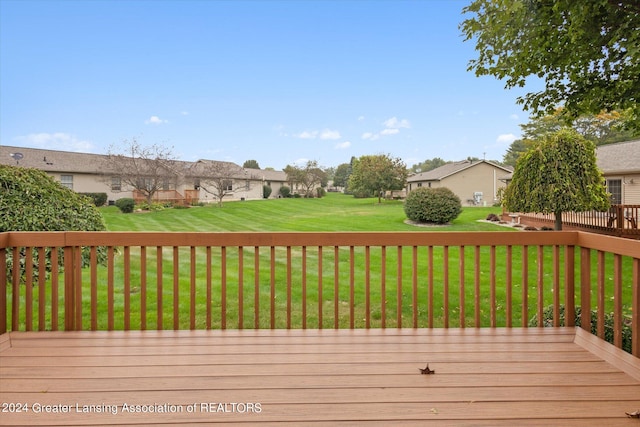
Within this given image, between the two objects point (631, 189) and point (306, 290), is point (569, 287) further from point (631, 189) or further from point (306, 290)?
point (631, 189)

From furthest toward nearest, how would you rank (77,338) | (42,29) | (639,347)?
(42,29), (77,338), (639,347)

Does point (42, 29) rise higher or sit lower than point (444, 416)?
higher

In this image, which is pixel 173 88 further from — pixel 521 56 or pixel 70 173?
pixel 521 56

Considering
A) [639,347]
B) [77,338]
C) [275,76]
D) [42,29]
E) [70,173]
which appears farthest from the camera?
[70,173]

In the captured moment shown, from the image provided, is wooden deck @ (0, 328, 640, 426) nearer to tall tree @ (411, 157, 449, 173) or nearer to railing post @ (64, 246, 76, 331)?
railing post @ (64, 246, 76, 331)

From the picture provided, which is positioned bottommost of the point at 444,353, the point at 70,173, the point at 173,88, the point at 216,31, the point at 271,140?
the point at 444,353

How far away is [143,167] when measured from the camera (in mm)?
13180

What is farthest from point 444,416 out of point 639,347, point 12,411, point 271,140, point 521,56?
point 271,140

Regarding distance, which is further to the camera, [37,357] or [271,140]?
[271,140]

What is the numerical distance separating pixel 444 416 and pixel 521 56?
13.1 ft

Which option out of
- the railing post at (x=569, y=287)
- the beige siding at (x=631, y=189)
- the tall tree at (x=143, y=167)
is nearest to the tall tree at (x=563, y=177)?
the beige siding at (x=631, y=189)

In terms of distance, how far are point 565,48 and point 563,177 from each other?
5.15 metres

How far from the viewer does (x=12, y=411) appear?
150cm

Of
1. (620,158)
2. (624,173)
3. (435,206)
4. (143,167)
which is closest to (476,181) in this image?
(620,158)
